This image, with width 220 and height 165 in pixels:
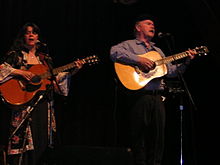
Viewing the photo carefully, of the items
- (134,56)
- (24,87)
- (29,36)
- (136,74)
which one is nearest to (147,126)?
(136,74)

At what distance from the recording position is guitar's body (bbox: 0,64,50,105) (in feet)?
12.5

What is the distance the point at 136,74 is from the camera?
12.6 feet

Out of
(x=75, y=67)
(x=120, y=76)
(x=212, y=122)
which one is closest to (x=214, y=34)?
(x=120, y=76)

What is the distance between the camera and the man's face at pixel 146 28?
4.07 meters

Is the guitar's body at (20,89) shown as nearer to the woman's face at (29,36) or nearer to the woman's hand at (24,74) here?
the woman's hand at (24,74)

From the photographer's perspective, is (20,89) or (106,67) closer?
(20,89)

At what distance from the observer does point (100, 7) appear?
4.84 meters

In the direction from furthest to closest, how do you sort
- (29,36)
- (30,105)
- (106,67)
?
1. (106,67)
2. (29,36)
3. (30,105)

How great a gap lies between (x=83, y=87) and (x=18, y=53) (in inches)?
46.7

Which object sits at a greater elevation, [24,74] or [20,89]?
[24,74]

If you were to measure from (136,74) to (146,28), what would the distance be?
68 cm

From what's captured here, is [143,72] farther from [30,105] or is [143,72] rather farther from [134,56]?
[30,105]

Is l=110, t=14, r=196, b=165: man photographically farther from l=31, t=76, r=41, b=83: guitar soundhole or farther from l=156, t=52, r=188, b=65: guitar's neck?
l=31, t=76, r=41, b=83: guitar soundhole

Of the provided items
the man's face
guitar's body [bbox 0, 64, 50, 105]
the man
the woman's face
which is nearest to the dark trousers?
the man
